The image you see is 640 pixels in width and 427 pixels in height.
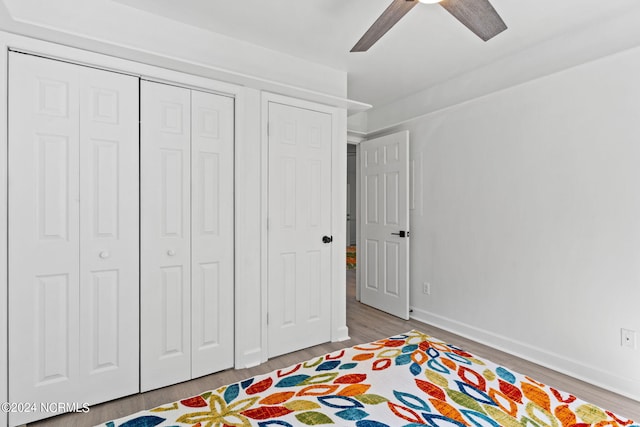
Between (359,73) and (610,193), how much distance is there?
2.20 metres

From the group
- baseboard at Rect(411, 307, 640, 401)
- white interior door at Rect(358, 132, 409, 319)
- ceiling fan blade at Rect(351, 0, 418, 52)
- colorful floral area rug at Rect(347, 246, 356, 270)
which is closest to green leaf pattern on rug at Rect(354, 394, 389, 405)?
baseboard at Rect(411, 307, 640, 401)

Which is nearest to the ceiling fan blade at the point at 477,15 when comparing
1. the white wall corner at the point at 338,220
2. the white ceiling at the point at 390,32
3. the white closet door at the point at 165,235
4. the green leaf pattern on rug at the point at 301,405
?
the white ceiling at the point at 390,32

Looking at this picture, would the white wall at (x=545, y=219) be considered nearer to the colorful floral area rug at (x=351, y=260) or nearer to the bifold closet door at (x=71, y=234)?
the bifold closet door at (x=71, y=234)

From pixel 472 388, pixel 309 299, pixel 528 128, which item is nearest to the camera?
pixel 472 388

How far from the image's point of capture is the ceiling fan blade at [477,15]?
63.3 inches

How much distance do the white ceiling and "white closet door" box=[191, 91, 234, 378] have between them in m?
0.54

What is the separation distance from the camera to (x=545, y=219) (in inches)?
105

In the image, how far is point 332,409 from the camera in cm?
198

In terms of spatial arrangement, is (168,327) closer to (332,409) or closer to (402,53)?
(332,409)

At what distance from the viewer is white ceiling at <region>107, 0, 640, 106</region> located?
7.14 ft

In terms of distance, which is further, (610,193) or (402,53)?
(402,53)

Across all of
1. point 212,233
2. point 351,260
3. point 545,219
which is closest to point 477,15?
point 545,219

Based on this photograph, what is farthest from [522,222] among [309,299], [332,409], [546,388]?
[332,409]

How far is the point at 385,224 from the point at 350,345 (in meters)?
1.47
